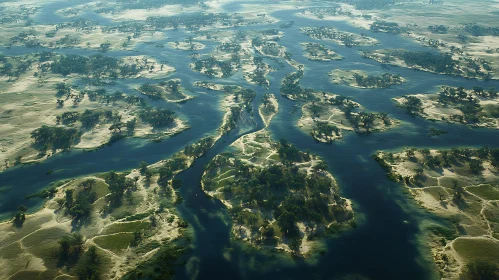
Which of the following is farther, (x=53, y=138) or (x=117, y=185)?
(x=53, y=138)

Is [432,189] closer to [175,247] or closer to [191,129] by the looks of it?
[175,247]

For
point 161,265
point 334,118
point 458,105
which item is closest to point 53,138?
point 161,265

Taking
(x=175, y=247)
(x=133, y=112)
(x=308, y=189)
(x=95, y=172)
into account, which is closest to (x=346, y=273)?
(x=308, y=189)

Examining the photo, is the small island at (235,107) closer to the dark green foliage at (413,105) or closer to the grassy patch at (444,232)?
the dark green foliage at (413,105)

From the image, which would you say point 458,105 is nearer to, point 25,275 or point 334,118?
point 334,118

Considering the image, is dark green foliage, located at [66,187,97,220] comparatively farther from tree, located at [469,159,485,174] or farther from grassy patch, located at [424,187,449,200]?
tree, located at [469,159,485,174]
